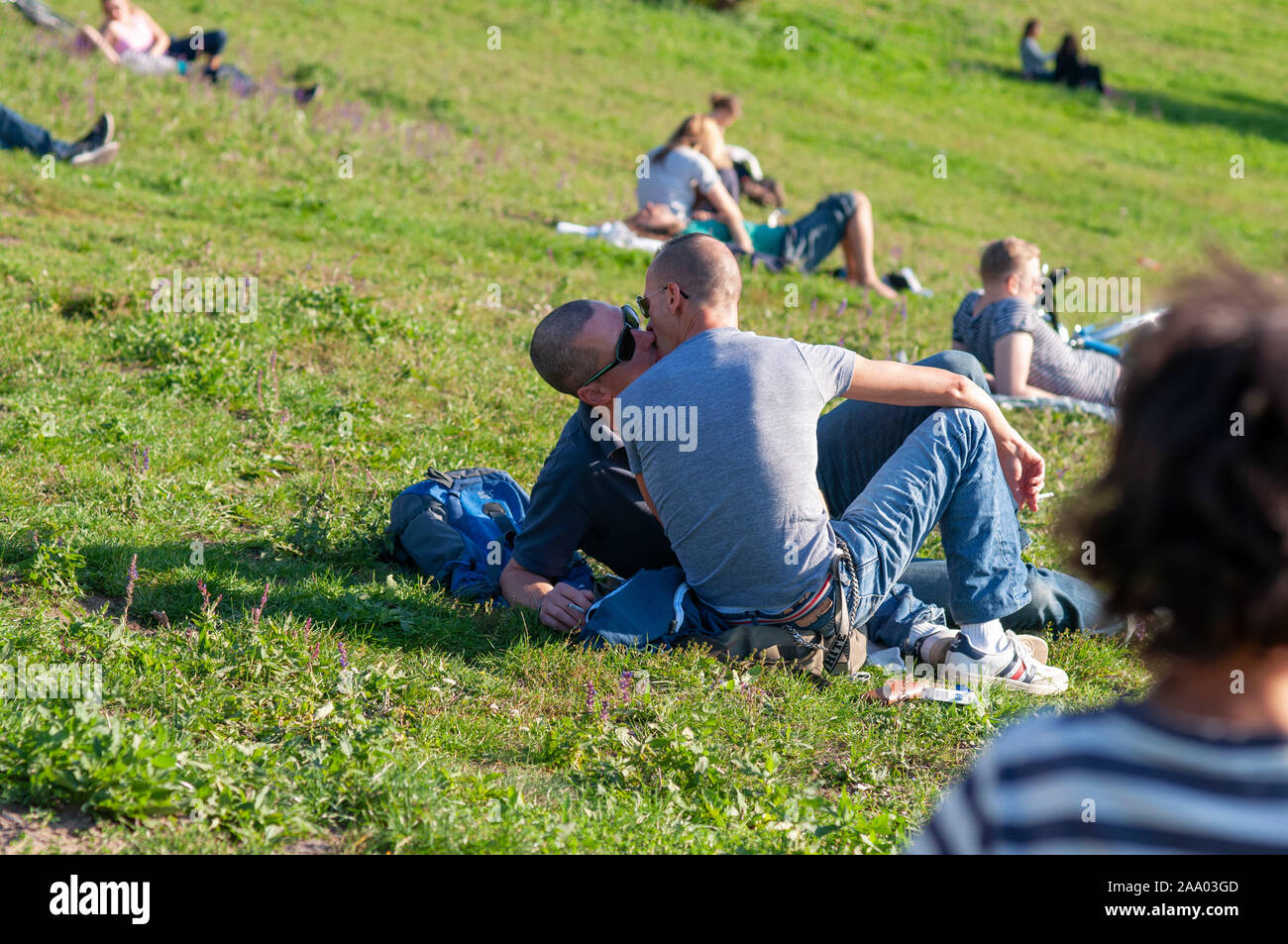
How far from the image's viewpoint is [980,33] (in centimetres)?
2956

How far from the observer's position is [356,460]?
252 inches

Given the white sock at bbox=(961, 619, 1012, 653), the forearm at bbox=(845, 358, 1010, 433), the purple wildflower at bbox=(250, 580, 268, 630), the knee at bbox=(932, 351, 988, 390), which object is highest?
the knee at bbox=(932, 351, 988, 390)

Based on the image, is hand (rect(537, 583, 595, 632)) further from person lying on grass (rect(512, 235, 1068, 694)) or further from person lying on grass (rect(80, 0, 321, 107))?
person lying on grass (rect(80, 0, 321, 107))

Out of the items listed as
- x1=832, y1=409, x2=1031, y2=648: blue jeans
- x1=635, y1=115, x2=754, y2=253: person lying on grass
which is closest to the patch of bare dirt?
x1=832, y1=409, x2=1031, y2=648: blue jeans

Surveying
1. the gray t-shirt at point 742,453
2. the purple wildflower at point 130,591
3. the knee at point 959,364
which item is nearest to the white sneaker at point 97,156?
the purple wildflower at point 130,591

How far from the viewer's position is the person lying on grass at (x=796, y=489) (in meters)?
4.28

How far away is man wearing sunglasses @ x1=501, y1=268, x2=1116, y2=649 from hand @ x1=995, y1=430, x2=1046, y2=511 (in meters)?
0.37

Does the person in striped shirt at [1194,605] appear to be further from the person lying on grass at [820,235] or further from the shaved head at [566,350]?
the person lying on grass at [820,235]

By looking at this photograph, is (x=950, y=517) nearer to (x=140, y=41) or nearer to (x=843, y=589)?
(x=843, y=589)

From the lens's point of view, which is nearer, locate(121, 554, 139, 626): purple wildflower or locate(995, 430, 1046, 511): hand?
locate(121, 554, 139, 626): purple wildflower

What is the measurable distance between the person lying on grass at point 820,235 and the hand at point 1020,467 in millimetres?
6733

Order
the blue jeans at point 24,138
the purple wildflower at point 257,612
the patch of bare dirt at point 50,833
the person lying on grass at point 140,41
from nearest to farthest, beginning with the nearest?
the patch of bare dirt at point 50,833, the purple wildflower at point 257,612, the blue jeans at point 24,138, the person lying on grass at point 140,41

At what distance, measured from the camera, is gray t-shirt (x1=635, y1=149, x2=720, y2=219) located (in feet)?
39.6
